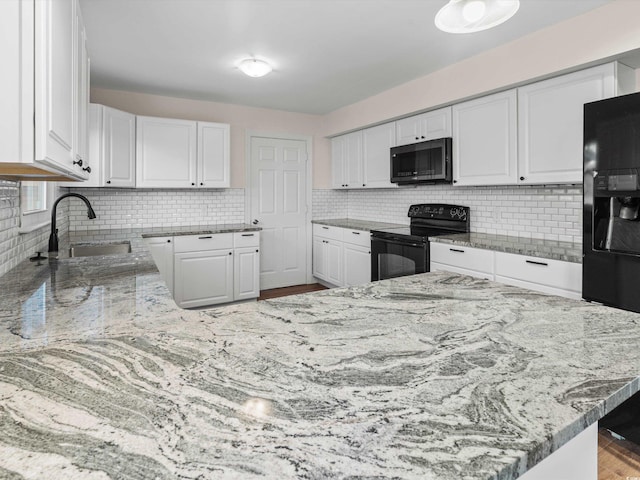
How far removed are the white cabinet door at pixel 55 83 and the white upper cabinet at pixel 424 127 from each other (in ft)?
9.78

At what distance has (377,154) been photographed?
4.49 metres

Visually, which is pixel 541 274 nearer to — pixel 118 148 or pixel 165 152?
pixel 165 152

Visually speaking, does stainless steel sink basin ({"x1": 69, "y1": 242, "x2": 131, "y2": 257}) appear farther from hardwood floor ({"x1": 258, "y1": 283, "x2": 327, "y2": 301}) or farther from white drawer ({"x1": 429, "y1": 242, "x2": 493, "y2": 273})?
white drawer ({"x1": 429, "y1": 242, "x2": 493, "y2": 273})

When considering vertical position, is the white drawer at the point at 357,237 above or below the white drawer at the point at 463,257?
above

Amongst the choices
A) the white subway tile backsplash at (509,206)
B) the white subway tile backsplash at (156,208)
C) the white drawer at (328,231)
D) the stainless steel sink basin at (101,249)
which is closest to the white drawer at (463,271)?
the white subway tile backsplash at (509,206)

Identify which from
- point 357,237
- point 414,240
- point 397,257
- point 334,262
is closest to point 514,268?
point 414,240

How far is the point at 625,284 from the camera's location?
1982mm

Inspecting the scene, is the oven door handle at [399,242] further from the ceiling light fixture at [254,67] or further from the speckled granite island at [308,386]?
the speckled granite island at [308,386]

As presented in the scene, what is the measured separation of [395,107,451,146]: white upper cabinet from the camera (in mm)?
3562

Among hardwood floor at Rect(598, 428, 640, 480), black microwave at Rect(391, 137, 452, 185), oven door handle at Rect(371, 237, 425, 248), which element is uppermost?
black microwave at Rect(391, 137, 452, 185)

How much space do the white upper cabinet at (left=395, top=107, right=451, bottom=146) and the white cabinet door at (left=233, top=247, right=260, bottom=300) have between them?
6.74 feet

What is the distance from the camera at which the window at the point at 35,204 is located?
215 centimetres

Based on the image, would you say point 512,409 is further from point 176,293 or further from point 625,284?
point 176,293

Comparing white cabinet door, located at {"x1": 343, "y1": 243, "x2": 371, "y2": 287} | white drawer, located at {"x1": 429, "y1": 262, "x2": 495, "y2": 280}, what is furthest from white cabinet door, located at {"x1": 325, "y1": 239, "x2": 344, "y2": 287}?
white drawer, located at {"x1": 429, "y1": 262, "x2": 495, "y2": 280}
